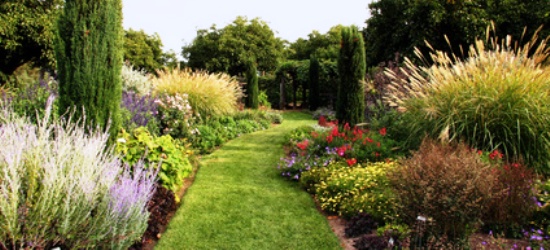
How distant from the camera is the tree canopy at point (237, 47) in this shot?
23797 millimetres

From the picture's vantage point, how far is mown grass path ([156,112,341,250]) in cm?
334

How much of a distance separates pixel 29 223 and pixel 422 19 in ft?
49.4

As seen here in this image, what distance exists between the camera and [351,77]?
8.73m

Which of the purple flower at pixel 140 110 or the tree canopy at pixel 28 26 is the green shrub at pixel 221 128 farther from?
the tree canopy at pixel 28 26

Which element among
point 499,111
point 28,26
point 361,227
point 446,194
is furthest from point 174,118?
point 28,26

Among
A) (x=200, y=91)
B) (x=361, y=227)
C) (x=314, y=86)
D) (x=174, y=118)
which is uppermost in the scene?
(x=314, y=86)

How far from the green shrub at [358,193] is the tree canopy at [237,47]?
19.4 metres

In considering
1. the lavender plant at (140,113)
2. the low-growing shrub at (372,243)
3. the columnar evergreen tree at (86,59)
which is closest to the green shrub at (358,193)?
the low-growing shrub at (372,243)

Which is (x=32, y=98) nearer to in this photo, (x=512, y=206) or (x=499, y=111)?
(x=512, y=206)

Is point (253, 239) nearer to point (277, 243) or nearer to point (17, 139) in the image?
point (277, 243)

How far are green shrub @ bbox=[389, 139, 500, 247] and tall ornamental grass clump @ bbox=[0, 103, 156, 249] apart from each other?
7.07ft

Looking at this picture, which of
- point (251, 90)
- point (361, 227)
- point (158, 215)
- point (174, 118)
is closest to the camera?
point (361, 227)

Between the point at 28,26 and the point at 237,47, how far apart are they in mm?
13306

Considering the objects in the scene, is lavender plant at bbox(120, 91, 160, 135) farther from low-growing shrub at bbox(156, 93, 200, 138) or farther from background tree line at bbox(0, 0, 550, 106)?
background tree line at bbox(0, 0, 550, 106)
